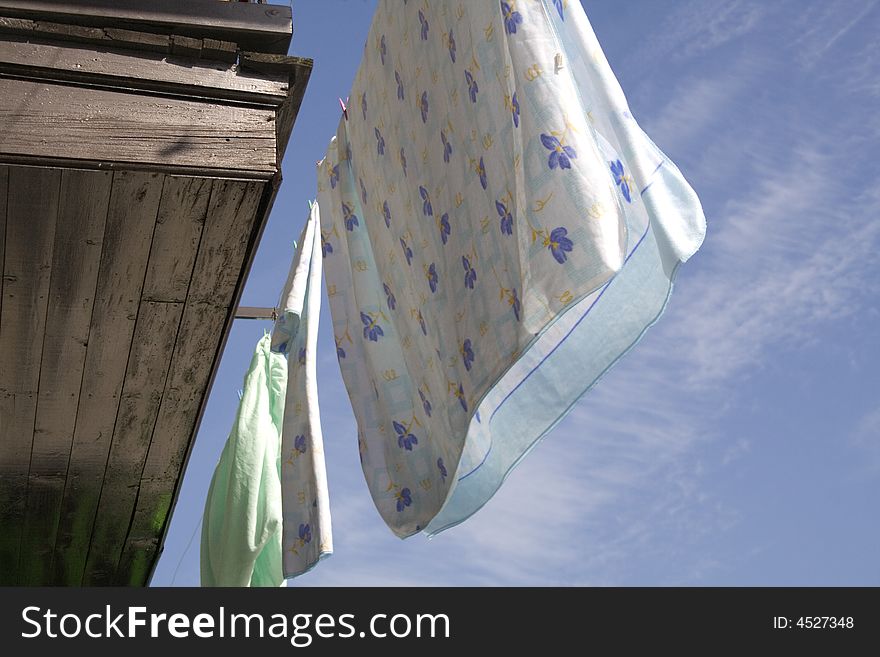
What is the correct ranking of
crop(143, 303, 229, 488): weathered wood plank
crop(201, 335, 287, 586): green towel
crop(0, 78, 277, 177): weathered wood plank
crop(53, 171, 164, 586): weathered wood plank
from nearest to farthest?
crop(0, 78, 277, 177): weathered wood plank < crop(53, 171, 164, 586): weathered wood plank < crop(143, 303, 229, 488): weathered wood plank < crop(201, 335, 287, 586): green towel

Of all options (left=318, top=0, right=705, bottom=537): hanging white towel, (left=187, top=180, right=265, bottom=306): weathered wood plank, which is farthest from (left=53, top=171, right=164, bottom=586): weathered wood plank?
(left=318, top=0, right=705, bottom=537): hanging white towel

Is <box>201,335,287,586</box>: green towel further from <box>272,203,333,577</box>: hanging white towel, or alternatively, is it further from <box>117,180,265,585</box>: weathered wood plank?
<box>272,203,333,577</box>: hanging white towel

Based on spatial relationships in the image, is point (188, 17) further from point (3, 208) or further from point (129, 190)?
point (3, 208)

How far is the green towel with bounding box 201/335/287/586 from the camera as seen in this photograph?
347cm

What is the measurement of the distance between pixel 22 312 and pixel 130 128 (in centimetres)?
80

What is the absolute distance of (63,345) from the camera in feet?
8.74

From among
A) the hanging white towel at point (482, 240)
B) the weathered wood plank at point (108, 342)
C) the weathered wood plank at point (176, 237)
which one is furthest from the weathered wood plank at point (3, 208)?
the hanging white towel at point (482, 240)

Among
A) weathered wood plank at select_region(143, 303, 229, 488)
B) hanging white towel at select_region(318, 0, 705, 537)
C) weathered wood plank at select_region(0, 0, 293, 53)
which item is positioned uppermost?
weathered wood plank at select_region(0, 0, 293, 53)

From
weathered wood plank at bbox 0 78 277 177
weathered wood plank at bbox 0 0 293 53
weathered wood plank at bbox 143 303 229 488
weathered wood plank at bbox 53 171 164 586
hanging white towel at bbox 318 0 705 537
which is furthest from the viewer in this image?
weathered wood plank at bbox 143 303 229 488

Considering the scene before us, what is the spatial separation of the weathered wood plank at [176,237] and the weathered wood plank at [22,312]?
9.2 inches

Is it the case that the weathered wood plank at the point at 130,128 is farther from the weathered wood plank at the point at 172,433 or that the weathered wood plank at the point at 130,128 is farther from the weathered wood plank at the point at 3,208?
the weathered wood plank at the point at 172,433
